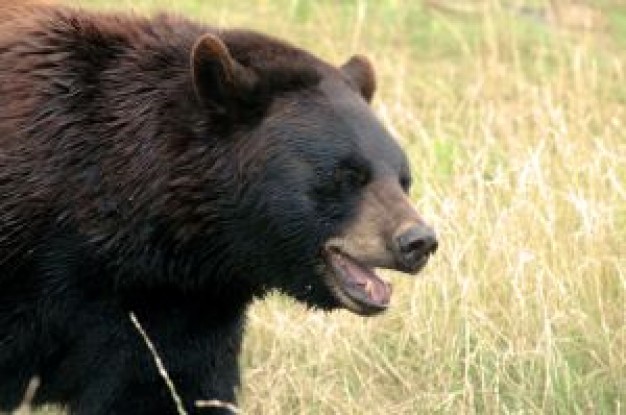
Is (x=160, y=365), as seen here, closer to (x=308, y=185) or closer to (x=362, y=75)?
(x=308, y=185)

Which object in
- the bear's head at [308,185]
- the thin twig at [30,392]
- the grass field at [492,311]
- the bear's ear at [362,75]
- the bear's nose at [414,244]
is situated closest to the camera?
the bear's nose at [414,244]

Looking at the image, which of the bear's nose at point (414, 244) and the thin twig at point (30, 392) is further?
the thin twig at point (30, 392)

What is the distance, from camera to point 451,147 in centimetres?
752

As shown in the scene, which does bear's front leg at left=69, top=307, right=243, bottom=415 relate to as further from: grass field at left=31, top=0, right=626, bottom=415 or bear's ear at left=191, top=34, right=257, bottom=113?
bear's ear at left=191, top=34, right=257, bottom=113

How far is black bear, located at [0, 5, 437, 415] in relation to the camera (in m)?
4.11

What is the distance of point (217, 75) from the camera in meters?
4.15

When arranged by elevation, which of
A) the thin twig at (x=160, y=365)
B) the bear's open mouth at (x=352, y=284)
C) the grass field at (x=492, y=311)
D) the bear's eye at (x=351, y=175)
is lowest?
the grass field at (x=492, y=311)

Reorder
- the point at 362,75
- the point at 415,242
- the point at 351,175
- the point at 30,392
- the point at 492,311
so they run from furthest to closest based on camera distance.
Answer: the point at 492,311 < the point at 362,75 < the point at 30,392 < the point at 351,175 < the point at 415,242

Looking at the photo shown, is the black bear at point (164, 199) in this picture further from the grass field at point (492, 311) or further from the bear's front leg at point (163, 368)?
the grass field at point (492, 311)

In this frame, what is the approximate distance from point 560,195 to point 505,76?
330 cm

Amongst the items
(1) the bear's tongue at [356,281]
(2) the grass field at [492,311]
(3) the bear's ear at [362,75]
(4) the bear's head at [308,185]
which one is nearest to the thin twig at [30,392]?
(4) the bear's head at [308,185]

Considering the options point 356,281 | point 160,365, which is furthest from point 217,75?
point 160,365

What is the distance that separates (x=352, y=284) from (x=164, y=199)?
22.8 inches

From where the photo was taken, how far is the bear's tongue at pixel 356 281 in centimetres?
414
